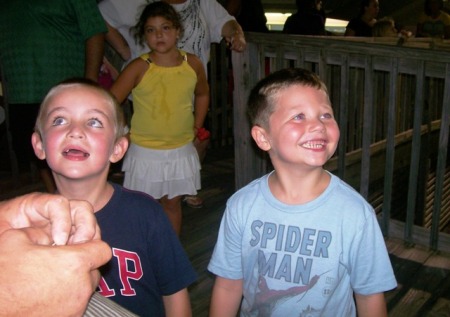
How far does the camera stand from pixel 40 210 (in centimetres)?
76

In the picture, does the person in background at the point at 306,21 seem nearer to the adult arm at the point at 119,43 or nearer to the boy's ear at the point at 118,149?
the adult arm at the point at 119,43

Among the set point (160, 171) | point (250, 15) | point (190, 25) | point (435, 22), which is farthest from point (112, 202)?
point (435, 22)

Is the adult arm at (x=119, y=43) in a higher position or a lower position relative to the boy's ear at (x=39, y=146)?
higher

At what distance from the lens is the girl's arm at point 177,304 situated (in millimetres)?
1876

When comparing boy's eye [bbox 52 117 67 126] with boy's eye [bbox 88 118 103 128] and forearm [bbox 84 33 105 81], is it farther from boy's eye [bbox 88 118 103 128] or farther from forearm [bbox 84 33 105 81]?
forearm [bbox 84 33 105 81]

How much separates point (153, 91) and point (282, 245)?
1.81m

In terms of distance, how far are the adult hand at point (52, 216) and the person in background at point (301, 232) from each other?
3.60 feet

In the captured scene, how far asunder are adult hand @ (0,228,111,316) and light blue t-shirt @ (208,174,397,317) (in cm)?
115

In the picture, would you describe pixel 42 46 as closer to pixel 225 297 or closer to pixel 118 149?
pixel 118 149

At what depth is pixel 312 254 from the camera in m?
1.75

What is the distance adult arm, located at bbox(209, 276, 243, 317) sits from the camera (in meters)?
1.95

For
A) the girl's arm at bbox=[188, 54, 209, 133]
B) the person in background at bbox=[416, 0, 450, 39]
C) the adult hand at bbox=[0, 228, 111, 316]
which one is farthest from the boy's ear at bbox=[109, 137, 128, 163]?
the person in background at bbox=[416, 0, 450, 39]

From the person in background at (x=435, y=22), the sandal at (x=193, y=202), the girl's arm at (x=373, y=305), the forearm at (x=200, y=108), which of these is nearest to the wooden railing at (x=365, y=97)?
the sandal at (x=193, y=202)

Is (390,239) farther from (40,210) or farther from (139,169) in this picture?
(40,210)
